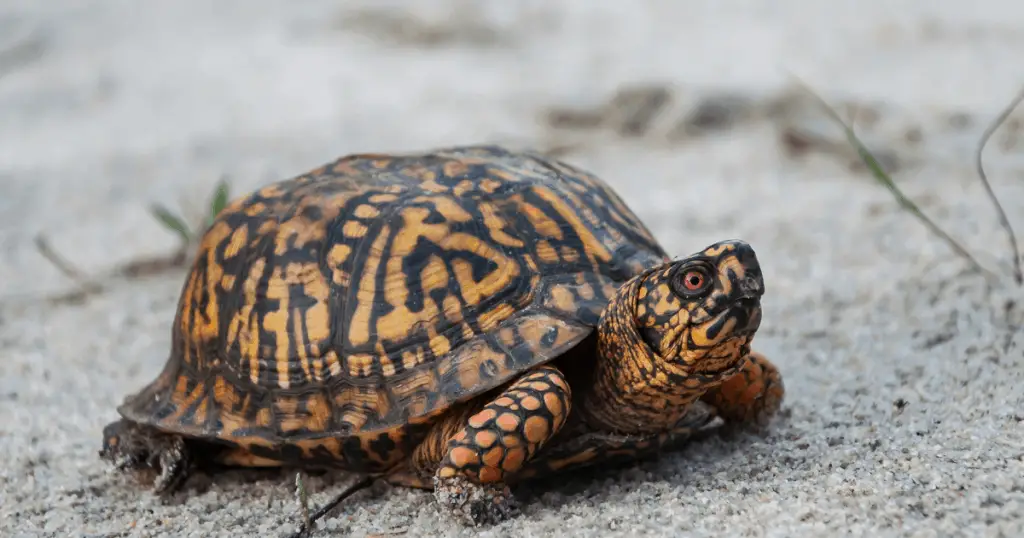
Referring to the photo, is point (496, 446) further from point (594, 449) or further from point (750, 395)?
point (750, 395)

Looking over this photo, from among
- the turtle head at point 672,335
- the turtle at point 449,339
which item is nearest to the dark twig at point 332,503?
the turtle at point 449,339

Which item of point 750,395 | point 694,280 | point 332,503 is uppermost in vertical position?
point 694,280

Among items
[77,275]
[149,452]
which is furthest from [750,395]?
[77,275]

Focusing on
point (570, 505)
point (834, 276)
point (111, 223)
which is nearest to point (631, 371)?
point (570, 505)

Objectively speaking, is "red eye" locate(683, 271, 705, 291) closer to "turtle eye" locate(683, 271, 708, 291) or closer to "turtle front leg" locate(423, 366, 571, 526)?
"turtle eye" locate(683, 271, 708, 291)

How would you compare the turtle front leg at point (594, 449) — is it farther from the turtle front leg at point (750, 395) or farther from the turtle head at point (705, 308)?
the turtle head at point (705, 308)

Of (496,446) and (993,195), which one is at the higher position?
(993,195)

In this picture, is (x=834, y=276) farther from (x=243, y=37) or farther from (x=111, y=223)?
(x=243, y=37)
